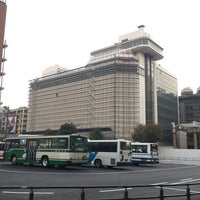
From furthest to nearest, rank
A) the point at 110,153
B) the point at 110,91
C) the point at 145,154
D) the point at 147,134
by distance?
1. the point at 110,91
2. the point at 147,134
3. the point at 145,154
4. the point at 110,153

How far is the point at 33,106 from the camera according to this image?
115m

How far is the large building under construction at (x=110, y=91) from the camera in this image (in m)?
88.9

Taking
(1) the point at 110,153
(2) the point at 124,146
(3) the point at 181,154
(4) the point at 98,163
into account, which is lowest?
(4) the point at 98,163

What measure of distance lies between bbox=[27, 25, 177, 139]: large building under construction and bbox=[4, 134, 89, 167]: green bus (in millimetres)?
60277

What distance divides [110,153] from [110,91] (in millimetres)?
63286

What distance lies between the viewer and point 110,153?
27.5 meters

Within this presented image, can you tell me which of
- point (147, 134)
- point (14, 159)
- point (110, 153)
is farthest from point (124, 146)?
point (147, 134)

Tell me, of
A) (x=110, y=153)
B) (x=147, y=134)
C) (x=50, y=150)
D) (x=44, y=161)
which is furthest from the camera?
(x=147, y=134)

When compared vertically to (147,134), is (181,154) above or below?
below

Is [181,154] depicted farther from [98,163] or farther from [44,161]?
[44,161]

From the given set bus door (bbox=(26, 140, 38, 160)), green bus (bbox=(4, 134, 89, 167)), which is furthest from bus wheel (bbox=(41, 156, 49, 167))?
bus door (bbox=(26, 140, 38, 160))

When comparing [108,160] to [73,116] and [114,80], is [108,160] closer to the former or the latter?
[114,80]

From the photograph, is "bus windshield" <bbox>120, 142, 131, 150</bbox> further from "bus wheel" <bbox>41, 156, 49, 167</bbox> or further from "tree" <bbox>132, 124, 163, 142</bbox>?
"tree" <bbox>132, 124, 163, 142</bbox>

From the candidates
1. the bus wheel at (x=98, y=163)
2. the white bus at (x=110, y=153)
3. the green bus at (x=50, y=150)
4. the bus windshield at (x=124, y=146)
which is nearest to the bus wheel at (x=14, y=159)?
the green bus at (x=50, y=150)
